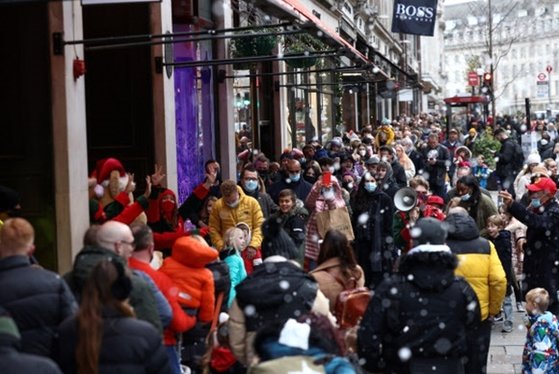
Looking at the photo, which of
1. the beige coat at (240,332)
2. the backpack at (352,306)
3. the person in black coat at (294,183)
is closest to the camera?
the beige coat at (240,332)

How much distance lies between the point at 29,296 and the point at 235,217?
19.7 ft

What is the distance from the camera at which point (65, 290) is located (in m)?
6.68

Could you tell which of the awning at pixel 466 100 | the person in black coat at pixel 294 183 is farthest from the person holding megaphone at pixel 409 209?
the awning at pixel 466 100

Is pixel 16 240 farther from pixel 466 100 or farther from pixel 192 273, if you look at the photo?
pixel 466 100

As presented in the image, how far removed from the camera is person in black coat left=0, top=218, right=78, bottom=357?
259 inches

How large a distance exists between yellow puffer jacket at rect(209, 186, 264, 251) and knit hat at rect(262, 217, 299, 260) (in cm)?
121

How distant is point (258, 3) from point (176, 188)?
2.35 m

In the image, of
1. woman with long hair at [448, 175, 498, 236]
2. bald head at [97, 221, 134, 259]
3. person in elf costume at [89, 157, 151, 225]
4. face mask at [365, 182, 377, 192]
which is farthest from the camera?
face mask at [365, 182, 377, 192]

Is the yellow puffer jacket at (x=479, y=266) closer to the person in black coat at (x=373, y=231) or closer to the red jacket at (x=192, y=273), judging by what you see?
the red jacket at (x=192, y=273)

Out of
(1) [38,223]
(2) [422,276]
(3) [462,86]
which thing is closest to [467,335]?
(2) [422,276]

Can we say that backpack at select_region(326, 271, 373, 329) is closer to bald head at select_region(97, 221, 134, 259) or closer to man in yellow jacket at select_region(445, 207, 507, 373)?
man in yellow jacket at select_region(445, 207, 507, 373)

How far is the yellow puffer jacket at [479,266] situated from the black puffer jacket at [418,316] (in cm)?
152

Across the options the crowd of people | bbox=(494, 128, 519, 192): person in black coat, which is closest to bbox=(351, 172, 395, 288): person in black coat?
the crowd of people

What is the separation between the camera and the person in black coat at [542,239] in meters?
11.9
